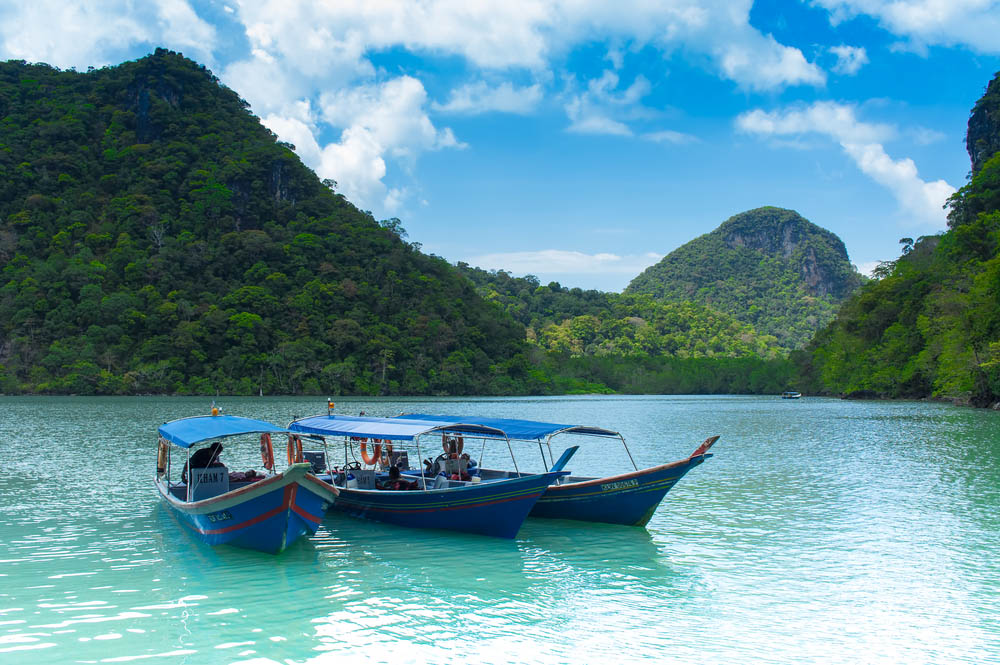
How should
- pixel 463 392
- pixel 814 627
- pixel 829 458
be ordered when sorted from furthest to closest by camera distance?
pixel 463 392 → pixel 829 458 → pixel 814 627

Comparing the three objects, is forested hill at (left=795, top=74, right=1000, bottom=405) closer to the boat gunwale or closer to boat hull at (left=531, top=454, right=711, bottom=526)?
boat hull at (left=531, top=454, right=711, bottom=526)

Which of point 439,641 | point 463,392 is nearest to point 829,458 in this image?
point 439,641

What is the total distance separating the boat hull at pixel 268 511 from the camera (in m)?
12.4

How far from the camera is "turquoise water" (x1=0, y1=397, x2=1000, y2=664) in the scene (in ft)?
28.5

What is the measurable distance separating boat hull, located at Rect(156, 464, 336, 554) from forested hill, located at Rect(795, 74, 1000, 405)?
4621cm

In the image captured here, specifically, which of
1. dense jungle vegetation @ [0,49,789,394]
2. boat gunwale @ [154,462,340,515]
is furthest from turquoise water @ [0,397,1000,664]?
dense jungle vegetation @ [0,49,789,394]

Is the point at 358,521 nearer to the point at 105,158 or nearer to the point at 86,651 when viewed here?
the point at 86,651

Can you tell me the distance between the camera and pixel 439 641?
886 cm

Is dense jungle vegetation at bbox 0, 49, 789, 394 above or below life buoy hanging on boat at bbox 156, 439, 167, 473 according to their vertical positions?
above

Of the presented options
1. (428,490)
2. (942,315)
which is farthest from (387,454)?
(942,315)

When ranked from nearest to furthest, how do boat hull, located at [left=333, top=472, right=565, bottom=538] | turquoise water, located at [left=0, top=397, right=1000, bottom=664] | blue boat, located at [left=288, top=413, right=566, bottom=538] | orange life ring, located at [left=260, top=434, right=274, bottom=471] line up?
turquoise water, located at [left=0, top=397, right=1000, bottom=664]
boat hull, located at [left=333, top=472, right=565, bottom=538]
blue boat, located at [left=288, top=413, right=566, bottom=538]
orange life ring, located at [left=260, top=434, right=274, bottom=471]

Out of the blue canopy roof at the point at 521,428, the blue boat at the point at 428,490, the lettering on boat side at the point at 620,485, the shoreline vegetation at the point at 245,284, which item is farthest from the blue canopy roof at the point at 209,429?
the shoreline vegetation at the point at 245,284

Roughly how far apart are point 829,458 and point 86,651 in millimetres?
25808

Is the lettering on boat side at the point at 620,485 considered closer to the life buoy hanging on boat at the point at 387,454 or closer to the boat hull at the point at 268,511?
the boat hull at the point at 268,511
